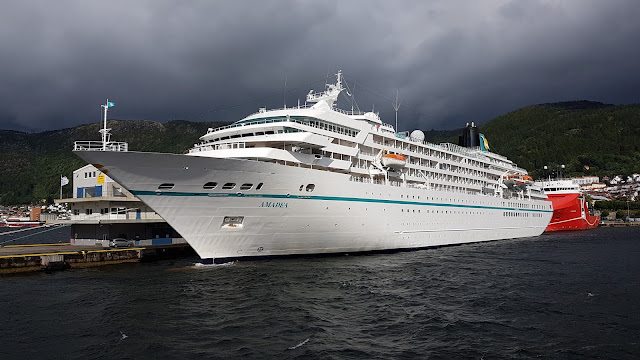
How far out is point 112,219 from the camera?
30188 mm

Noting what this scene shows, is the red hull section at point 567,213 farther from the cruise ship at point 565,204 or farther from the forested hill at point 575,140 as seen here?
the forested hill at point 575,140

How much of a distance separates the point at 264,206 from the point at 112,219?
599 inches

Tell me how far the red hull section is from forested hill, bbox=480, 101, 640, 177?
76.8 m

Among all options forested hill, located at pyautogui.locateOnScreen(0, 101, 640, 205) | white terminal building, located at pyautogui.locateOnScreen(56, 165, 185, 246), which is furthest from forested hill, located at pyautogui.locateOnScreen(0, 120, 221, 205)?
white terminal building, located at pyautogui.locateOnScreen(56, 165, 185, 246)

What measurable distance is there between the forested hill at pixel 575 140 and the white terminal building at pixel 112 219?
442ft

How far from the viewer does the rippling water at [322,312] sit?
1115cm

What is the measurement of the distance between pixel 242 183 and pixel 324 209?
4.97m

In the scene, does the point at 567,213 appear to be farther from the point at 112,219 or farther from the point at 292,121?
the point at 112,219

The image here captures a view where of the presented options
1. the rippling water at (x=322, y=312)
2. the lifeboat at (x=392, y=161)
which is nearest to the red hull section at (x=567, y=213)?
the rippling water at (x=322, y=312)

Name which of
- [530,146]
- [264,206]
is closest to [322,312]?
[264,206]

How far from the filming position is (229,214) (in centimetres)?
2080

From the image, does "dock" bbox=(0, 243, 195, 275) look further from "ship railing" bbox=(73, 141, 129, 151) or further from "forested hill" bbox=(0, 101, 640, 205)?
"forested hill" bbox=(0, 101, 640, 205)

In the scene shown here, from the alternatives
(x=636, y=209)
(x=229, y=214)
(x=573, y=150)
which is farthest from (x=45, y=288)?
(x=573, y=150)

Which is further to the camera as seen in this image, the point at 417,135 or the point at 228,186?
the point at 417,135
